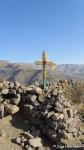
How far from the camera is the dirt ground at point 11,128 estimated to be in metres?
14.4

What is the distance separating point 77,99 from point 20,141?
500 inches

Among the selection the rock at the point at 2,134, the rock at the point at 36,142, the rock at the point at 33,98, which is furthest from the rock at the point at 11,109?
the rock at the point at 36,142

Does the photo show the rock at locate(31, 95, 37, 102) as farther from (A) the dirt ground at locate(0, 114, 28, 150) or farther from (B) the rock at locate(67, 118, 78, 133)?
(B) the rock at locate(67, 118, 78, 133)

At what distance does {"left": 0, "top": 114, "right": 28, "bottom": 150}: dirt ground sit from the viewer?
568 inches

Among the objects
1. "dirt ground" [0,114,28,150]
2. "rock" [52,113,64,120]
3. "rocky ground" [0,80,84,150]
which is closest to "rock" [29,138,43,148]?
"rocky ground" [0,80,84,150]

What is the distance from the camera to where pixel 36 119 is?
15930mm

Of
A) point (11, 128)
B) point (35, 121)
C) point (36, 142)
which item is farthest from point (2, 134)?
point (35, 121)

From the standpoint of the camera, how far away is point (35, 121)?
15898mm

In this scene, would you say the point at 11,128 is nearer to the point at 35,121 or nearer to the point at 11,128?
the point at 11,128

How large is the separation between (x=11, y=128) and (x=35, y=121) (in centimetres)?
136

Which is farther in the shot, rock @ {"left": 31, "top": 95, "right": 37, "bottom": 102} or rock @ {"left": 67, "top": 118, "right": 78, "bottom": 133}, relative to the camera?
rock @ {"left": 31, "top": 95, "right": 37, "bottom": 102}

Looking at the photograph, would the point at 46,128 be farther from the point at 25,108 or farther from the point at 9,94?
the point at 9,94

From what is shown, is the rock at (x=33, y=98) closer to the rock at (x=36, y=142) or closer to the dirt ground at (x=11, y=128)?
the dirt ground at (x=11, y=128)

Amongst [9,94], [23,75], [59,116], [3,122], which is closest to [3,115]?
[3,122]
